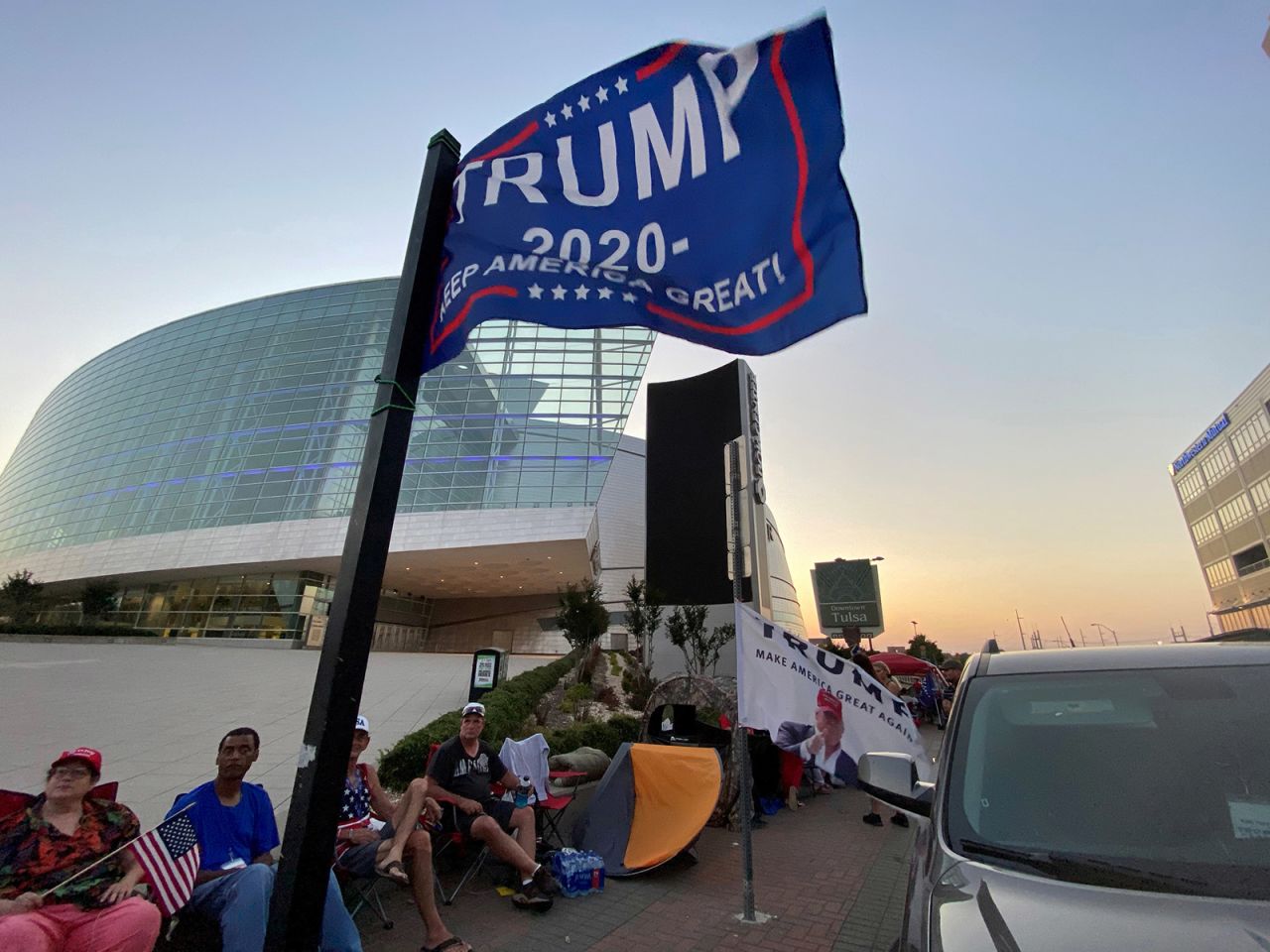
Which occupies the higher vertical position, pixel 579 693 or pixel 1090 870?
pixel 1090 870

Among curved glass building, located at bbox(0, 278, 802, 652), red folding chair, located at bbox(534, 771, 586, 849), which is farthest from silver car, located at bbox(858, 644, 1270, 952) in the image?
curved glass building, located at bbox(0, 278, 802, 652)

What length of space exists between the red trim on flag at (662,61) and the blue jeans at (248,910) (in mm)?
4365

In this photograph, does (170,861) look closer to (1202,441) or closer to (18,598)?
(18,598)

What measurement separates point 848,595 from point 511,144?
4576 centimetres

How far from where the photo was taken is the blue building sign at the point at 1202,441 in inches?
2181

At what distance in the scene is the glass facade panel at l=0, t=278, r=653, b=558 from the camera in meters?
37.1

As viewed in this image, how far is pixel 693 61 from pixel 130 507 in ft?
169

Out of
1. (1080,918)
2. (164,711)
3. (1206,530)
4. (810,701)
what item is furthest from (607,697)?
(1206,530)

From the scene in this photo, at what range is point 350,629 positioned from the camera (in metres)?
2.30

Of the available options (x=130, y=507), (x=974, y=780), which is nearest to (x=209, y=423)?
(x=130, y=507)

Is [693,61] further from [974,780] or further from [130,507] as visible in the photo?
[130,507]

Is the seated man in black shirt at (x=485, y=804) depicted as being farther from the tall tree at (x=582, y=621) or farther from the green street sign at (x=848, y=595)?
the green street sign at (x=848, y=595)

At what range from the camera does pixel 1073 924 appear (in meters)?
1.42

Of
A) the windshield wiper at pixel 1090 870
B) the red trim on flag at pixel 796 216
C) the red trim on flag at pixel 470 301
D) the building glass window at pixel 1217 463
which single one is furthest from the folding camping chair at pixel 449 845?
the building glass window at pixel 1217 463
